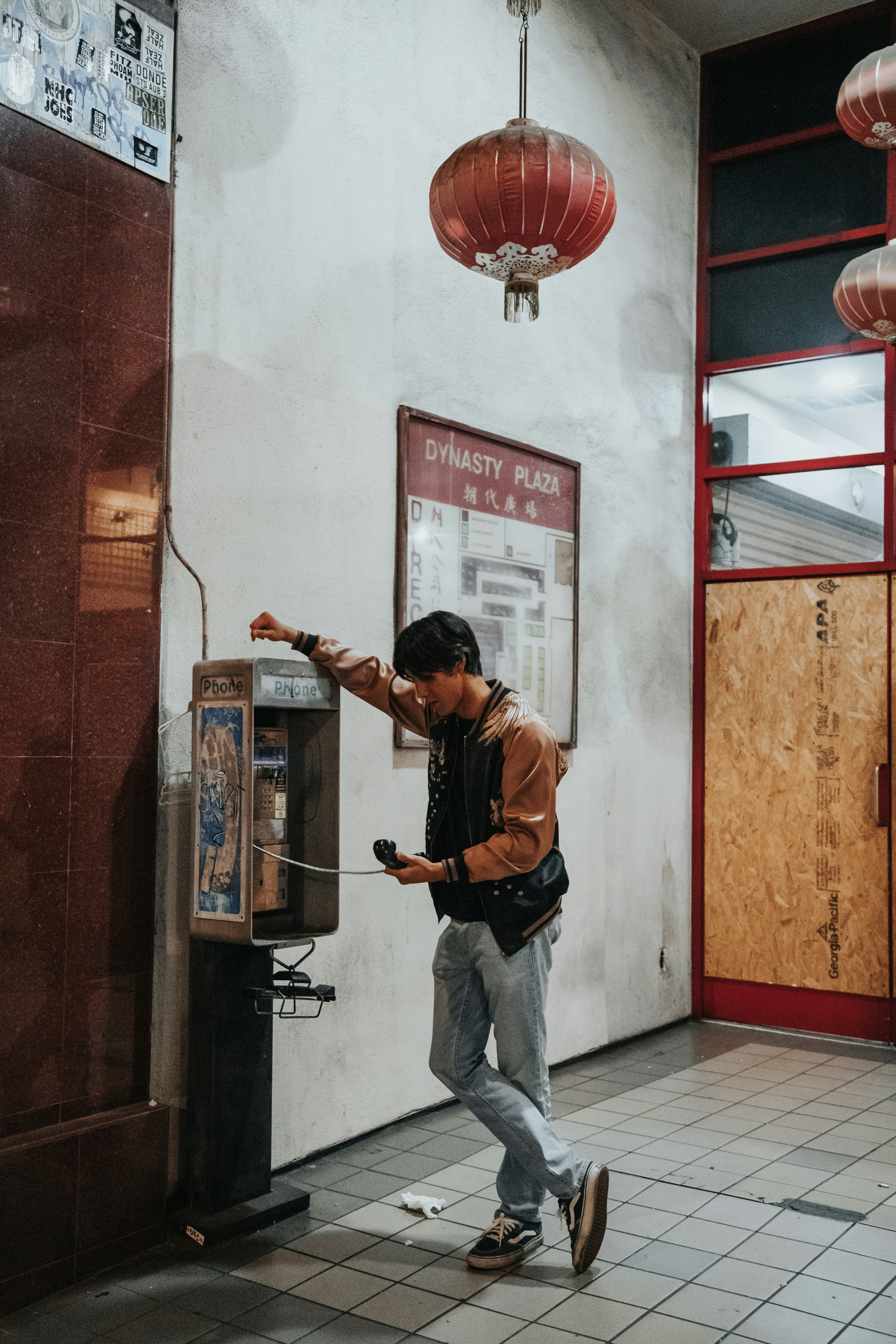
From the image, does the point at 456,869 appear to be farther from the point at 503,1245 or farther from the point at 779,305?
the point at 779,305

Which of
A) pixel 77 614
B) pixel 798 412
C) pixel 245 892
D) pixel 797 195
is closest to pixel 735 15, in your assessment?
pixel 797 195

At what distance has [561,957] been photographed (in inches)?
221

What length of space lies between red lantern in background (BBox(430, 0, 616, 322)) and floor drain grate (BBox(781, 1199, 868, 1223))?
2919 millimetres

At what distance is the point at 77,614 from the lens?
11.2 ft

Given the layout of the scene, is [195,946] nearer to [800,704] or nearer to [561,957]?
[561,957]

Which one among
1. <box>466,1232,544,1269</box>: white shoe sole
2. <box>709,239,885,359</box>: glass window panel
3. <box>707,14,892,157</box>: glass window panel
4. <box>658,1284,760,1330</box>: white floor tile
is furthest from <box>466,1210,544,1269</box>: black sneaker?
<box>707,14,892,157</box>: glass window panel

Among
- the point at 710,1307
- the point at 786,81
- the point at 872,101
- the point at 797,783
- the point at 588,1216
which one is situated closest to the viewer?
the point at 710,1307

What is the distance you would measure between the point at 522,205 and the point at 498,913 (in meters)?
1.98

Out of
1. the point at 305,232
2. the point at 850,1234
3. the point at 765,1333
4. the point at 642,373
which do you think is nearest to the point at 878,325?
the point at 642,373

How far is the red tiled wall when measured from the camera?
3.24 meters

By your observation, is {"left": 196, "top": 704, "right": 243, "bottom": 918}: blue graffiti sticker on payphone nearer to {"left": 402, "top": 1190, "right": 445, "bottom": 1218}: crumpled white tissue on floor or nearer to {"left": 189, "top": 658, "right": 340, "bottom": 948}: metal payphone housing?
{"left": 189, "top": 658, "right": 340, "bottom": 948}: metal payphone housing

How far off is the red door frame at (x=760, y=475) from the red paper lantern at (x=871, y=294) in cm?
132

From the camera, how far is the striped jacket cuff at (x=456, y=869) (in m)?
3.18

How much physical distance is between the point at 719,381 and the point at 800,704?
1.98 meters
